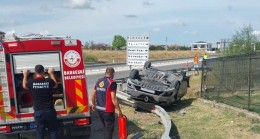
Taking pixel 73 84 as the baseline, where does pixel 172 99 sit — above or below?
below

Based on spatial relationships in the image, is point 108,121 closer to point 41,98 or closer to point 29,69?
point 41,98

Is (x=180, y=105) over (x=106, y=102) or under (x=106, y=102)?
under

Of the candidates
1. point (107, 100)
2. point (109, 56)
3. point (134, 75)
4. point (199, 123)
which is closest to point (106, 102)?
point (107, 100)

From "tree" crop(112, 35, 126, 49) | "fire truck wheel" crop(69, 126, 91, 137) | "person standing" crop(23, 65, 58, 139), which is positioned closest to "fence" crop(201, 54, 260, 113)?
"fire truck wheel" crop(69, 126, 91, 137)

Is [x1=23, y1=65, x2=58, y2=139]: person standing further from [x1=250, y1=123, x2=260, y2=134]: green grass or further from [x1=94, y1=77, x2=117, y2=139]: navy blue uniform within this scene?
[x1=250, y1=123, x2=260, y2=134]: green grass

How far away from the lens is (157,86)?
13250 millimetres

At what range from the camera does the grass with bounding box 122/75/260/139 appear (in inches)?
353

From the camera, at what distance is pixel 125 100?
14227 millimetres

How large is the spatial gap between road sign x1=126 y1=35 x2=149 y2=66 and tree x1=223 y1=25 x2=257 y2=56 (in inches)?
217

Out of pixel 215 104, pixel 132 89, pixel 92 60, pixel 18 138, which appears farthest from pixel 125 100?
pixel 92 60

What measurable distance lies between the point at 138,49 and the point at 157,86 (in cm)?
624

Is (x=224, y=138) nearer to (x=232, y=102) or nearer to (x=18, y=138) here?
(x=232, y=102)

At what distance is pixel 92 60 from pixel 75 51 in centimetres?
5702

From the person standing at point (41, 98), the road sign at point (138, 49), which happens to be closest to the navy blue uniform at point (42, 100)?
the person standing at point (41, 98)
